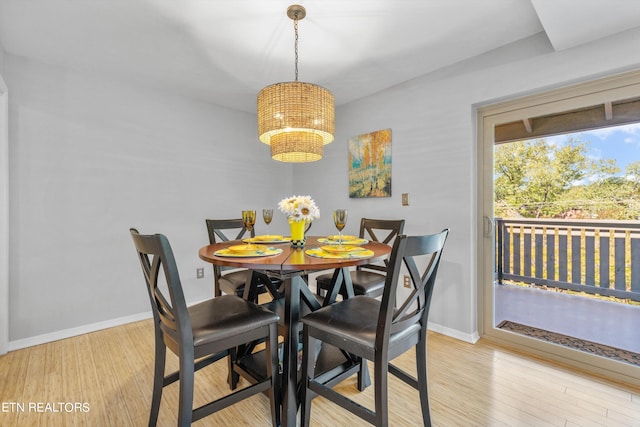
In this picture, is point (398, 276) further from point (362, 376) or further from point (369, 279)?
point (369, 279)

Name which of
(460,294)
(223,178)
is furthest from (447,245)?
(223,178)

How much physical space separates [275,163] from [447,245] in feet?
7.70

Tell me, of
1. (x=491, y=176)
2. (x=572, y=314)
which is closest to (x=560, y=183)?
(x=491, y=176)

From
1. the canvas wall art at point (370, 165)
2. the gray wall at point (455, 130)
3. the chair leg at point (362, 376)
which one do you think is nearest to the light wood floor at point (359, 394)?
the chair leg at point (362, 376)

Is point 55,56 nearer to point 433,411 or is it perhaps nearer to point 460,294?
point 433,411

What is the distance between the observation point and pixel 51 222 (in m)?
2.42

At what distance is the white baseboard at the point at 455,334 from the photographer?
7.82 ft

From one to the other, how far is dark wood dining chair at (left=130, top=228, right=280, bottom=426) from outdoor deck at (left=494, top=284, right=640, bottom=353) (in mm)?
2009

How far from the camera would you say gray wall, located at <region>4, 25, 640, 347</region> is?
7.47 ft

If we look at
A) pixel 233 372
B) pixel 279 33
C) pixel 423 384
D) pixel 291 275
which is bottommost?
pixel 233 372

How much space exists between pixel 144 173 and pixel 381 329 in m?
2.71

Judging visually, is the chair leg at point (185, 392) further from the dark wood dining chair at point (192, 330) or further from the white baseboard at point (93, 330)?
the white baseboard at point (93, 330)

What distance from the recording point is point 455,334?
2.47 metres

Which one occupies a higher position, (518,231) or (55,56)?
(55,56)
